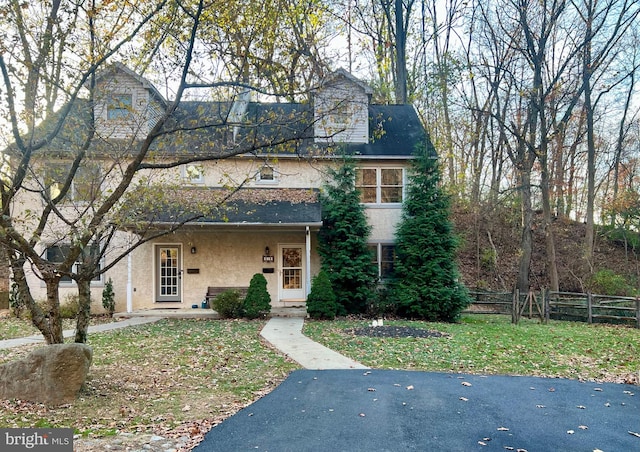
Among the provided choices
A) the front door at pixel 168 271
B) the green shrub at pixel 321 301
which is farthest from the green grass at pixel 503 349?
the front door at pixel 168 271

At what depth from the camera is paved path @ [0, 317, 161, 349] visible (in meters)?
10.4

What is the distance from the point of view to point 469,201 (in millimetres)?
25562

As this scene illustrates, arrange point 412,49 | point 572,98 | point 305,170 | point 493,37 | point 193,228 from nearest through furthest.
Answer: point 193,228
point 305,170
point 572,98
point 493,37
point 412,49

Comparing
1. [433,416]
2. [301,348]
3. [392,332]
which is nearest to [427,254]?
[392,332]

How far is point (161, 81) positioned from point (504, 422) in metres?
6.58

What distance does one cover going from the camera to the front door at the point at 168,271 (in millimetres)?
16484

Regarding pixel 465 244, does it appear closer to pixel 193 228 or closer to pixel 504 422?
pixel 193 228

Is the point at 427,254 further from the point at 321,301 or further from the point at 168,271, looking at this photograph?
the point at 168,271

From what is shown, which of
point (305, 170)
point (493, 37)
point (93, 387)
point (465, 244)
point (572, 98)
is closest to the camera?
point (93, 387)

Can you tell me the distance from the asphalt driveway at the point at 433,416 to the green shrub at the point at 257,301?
23.3ft

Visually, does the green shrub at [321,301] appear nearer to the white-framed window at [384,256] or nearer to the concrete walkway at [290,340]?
the concrete walkway at [290,340]

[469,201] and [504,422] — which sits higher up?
[469,201]

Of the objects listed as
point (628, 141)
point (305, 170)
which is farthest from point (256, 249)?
point (628, 141)

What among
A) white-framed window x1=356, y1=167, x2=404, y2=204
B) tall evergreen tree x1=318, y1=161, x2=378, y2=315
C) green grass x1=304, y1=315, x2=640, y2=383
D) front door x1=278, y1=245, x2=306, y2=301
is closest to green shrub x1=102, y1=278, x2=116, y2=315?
front door x1=278, y1=245, x2=306, y2=301
